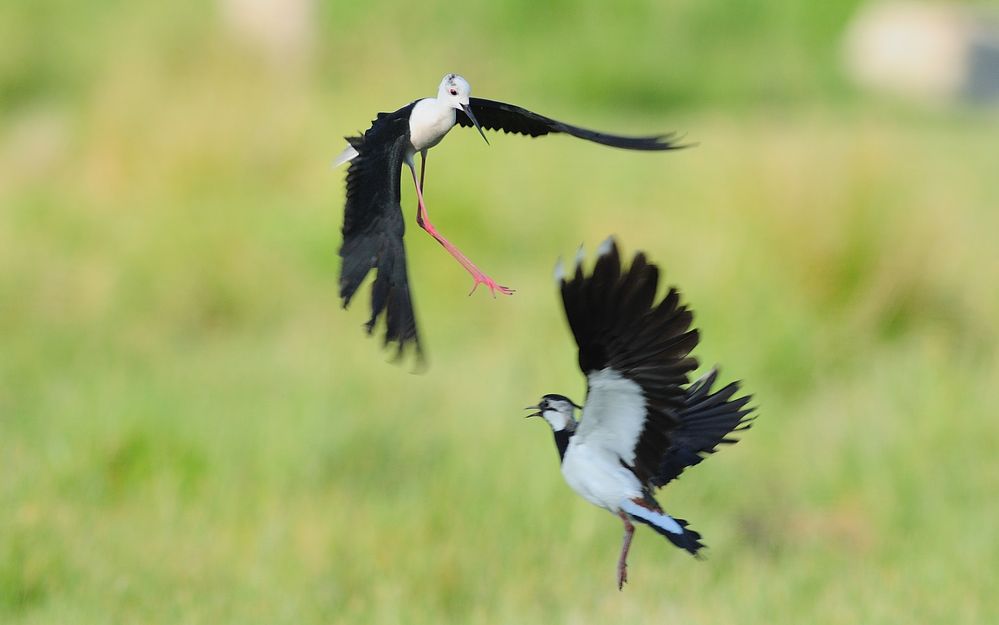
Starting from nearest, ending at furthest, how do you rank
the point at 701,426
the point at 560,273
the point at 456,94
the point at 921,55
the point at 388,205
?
the point at 456,94, the point at 388,205, the point at 560,273, the point at 701,426, the point at 921,55

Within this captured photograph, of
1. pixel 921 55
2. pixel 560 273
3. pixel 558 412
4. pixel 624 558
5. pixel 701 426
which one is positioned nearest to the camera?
pixel 560 273

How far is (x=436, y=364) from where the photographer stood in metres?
7.15

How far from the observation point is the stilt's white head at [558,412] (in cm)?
292

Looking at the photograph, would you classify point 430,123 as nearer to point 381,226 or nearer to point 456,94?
point 456,94

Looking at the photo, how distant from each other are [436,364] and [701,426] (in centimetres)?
406

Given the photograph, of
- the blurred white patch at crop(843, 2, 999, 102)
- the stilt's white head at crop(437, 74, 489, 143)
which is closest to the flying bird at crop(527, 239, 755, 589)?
the stilt's white head at crop(437, 74, 489, 143)

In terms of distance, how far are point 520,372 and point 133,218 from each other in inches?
114

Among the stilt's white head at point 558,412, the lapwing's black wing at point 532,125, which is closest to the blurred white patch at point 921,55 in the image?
the stilt's white head at point 558,412

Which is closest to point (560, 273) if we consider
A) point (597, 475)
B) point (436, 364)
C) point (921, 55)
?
point (597, 475)

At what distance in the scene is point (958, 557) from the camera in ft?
17.1

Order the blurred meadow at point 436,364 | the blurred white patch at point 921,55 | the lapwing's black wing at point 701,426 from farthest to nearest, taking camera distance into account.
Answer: the blurred white patch at point 921,55
the blurred meadow at point 436,364
the lapwing's black wing at point 701,426

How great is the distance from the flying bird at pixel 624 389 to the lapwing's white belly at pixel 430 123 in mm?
332

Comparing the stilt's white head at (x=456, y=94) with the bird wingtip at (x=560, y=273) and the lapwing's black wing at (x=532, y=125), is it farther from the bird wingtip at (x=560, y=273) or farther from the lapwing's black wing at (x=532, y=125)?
the bird wingtip at (x=560, y=273)

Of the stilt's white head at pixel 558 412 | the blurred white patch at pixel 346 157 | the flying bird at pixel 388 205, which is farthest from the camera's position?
the stilt's white head at pixel 558 412
